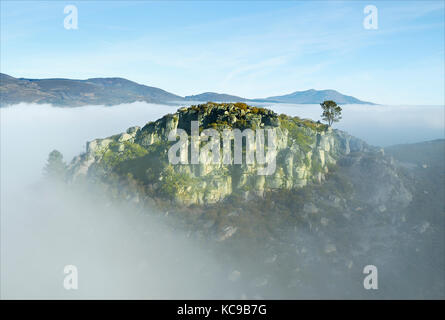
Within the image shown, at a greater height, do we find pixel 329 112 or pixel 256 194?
pixel 329 112

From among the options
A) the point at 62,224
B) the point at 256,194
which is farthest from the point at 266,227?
the point at 62,224

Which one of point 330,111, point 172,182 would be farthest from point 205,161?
point 330,111

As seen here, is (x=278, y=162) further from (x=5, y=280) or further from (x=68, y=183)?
(x=5, y=280)

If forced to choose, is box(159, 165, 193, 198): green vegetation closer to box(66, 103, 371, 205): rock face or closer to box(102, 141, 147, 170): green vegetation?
box(66, 103, 371, 205): rock face

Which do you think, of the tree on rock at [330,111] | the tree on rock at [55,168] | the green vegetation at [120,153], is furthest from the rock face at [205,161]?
the tree on rock at [330,111]

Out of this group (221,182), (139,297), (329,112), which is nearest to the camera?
(139,297)

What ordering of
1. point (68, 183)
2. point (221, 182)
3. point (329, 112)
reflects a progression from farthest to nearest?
1. point (329, 112)
2. point (68, 183)
3. point (221, 182)

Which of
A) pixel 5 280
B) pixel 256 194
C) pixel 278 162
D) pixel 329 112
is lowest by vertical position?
pixel 5 280

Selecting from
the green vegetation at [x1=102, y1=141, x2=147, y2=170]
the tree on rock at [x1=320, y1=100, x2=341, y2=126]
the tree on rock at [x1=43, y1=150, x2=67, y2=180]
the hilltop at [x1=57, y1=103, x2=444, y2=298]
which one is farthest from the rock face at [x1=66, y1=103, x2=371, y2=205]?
the tree on rock at [x1=320, y1=100, x2=341, y2=126]

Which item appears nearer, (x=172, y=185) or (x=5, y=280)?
(x=5, y=280)
